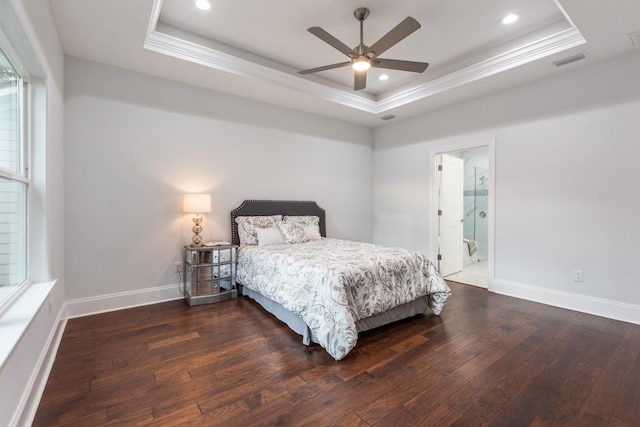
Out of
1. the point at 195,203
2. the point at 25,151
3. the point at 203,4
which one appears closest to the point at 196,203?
the point at 195,203

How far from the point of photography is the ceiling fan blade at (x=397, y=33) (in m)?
2.30

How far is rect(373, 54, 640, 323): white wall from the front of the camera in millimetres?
3086

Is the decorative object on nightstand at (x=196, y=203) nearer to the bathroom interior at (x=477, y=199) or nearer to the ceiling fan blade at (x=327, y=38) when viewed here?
the ceiling fan blade at (x=327, y=38)

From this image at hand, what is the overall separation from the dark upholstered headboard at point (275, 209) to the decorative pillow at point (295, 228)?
0.18 metres

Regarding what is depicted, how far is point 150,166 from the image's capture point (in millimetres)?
3527

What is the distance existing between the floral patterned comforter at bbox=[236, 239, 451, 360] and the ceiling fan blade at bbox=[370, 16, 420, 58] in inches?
76.0

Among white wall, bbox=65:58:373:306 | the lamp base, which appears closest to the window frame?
white wall, bbox=65:58:373:306

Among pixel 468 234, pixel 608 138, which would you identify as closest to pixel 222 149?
pixel 608 138

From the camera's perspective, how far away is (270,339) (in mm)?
2615

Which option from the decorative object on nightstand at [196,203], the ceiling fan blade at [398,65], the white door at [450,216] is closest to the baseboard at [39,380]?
the decorative object on nightstand at [196,203]

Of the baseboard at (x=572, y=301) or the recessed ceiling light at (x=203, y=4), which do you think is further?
the baseboard at (x=572, y=301)

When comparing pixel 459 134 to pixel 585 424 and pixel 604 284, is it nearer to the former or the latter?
pixel 604 284

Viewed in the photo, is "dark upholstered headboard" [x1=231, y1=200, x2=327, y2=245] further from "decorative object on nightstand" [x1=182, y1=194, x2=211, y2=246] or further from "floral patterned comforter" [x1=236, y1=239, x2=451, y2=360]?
"floral patterned comforter" [x1=236, y1=239, x2=451, y2=360]

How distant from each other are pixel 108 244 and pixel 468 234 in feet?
22.1
